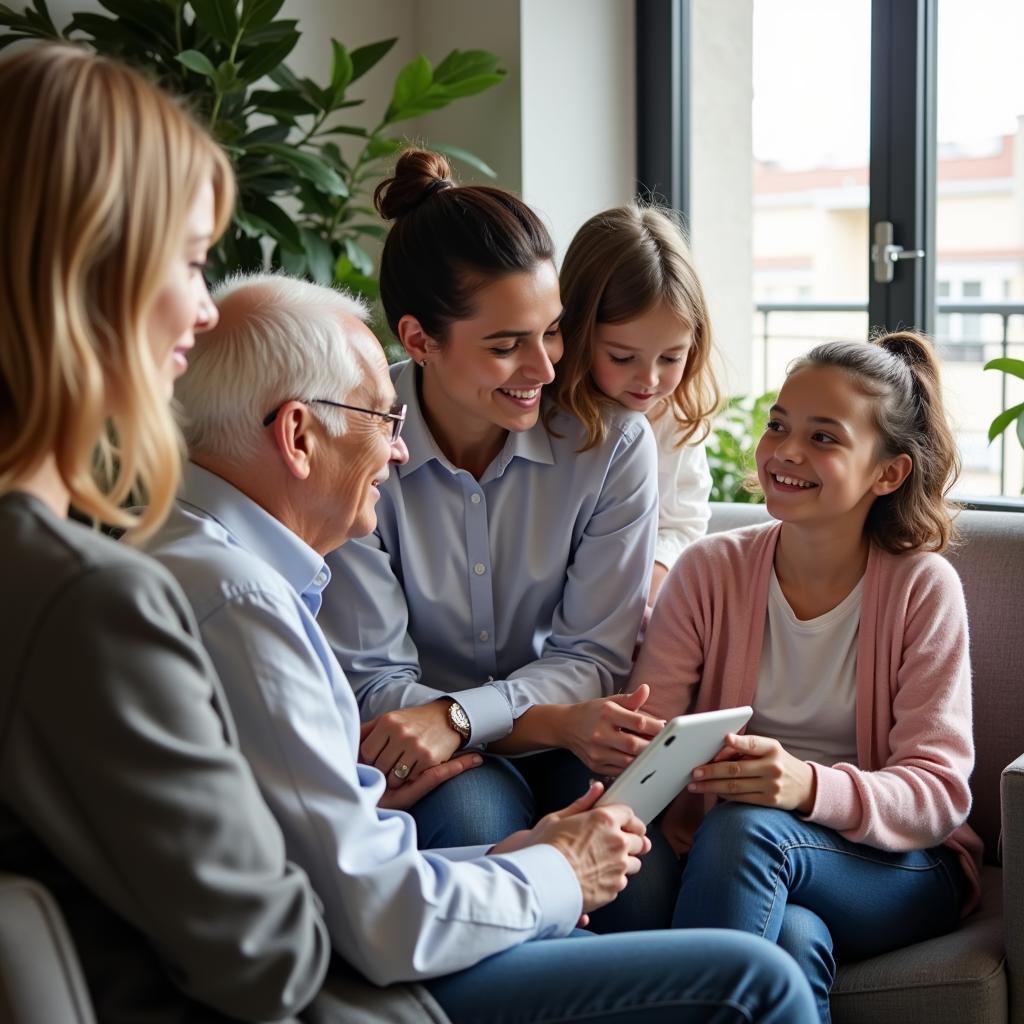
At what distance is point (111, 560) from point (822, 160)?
296cm

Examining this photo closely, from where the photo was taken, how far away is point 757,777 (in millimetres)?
1738

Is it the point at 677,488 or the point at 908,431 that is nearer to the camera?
the point at 908,431

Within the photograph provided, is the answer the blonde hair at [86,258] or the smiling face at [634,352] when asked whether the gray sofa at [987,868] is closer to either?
the smiling face at [634,352]

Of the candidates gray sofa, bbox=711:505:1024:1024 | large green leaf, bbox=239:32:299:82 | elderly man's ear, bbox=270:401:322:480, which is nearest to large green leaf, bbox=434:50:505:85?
large green leaf, bbox=239:32:299:82

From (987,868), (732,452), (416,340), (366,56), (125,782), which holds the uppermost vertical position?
(366,56)

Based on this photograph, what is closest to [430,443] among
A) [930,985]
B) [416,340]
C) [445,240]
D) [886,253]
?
[416,340]

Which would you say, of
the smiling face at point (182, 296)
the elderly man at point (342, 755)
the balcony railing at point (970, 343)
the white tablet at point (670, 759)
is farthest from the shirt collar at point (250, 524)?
the balcony railing at point (970, 343)

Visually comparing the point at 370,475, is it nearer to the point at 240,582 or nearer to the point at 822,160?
the point at 240,582

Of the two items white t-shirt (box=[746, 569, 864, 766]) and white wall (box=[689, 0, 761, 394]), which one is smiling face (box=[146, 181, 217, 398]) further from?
white wall (box=[689, 0, 761, 394])

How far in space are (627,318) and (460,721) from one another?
705 mm

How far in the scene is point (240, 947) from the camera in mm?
981

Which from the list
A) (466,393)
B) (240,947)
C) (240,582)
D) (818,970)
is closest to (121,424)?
(240,582)

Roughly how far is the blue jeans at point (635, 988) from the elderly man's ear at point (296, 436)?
538 millimetres

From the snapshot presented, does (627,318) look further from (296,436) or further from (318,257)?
(318,257)
